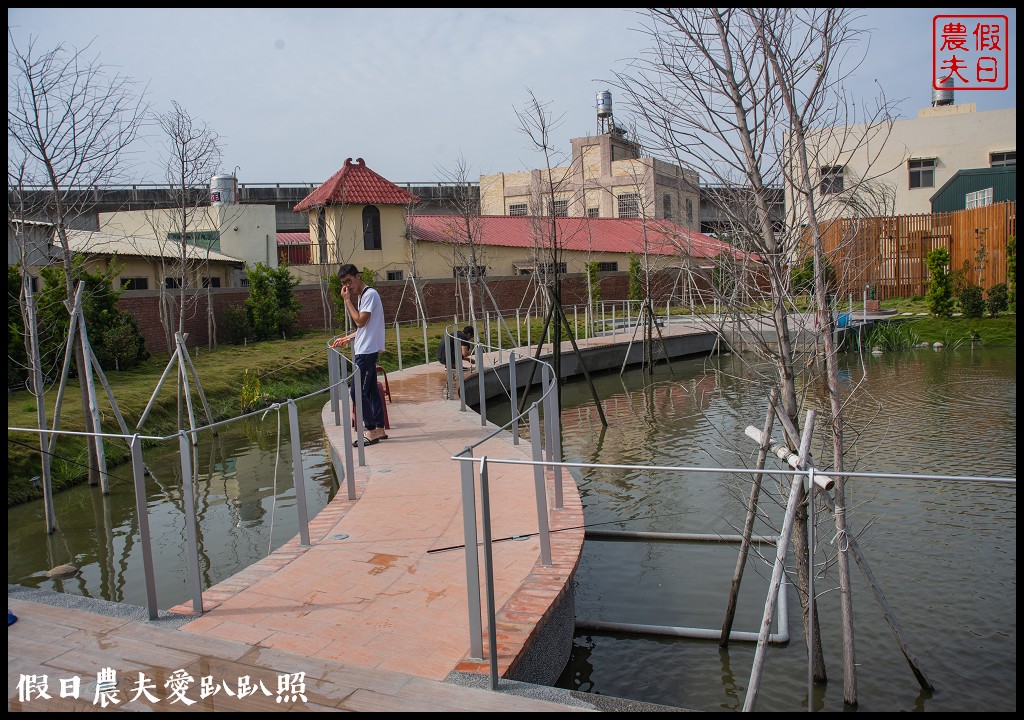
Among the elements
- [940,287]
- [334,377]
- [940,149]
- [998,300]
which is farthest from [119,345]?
[940,149]

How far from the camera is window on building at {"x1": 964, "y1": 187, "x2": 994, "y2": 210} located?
28.6 meters

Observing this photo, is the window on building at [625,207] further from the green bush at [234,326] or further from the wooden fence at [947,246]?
the green bush at [234,326]

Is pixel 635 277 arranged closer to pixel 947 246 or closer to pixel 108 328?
pixel 947 246

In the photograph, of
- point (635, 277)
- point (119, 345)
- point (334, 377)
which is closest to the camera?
point (334, 377)

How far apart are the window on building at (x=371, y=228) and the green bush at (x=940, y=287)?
18.5m

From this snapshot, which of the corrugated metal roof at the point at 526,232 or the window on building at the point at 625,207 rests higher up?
the window on building at the point at 625,207

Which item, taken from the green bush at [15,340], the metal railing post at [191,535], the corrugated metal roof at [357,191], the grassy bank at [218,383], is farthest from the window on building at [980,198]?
the metal railing post at [191,535]

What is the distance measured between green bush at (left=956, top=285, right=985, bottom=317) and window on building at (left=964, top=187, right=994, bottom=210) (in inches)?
238

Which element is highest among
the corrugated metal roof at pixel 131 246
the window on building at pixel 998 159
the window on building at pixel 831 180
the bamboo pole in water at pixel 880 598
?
the window on building at pixel 998 159

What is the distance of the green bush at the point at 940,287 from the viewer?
23.7 metres

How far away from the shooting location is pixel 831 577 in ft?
18.4

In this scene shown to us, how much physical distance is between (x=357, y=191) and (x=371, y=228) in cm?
147

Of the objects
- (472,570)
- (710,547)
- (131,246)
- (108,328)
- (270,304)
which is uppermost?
(131,246)

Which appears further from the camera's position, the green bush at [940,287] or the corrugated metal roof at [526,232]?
the corrugated metal roof at [526,232]
